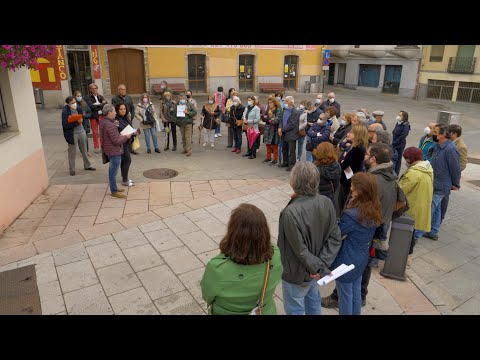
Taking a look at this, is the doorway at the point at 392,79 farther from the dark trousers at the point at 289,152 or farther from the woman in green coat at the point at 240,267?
the woman in green coat at the point at 240,267

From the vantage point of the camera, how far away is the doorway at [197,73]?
2286cm

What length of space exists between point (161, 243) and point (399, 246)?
3342 millimetres

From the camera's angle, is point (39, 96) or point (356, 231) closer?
point (356, 231)

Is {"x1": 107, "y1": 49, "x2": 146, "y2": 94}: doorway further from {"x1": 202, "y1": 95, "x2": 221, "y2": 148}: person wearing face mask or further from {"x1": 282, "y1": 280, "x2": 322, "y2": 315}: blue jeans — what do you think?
{"x1": 282, "y1": 280, "x2": 322, "y2": 315}: blue jeans

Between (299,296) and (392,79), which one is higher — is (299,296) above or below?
below

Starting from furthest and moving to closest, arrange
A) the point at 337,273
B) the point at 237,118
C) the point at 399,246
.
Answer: the point at 237,118 → the point at 399,246 → the point at 337,273

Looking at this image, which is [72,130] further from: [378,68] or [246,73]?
[378,68]

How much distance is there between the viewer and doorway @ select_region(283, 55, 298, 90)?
25766 mm

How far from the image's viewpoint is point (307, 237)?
9.87 ft

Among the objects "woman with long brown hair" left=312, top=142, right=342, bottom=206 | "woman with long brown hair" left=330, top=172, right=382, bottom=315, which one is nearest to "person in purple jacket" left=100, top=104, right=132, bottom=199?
"woman with long brown hair" left=312, top=142, right=342, bottom=206

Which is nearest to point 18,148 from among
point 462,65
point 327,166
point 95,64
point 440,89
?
point 327,166

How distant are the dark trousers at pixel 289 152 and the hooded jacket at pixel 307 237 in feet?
18.9

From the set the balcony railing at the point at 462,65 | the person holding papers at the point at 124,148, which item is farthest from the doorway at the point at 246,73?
the person holding papers at the point at 124,148

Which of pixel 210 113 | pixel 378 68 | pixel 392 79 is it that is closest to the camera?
pixel 210 113
